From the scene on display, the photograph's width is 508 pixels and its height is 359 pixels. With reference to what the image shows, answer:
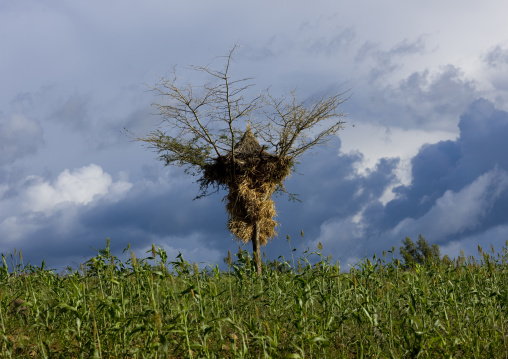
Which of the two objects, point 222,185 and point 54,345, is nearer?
point 54,345

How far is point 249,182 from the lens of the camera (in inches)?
601

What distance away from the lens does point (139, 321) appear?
489cm

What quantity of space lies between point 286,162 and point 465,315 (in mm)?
9229


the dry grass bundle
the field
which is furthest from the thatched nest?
the field

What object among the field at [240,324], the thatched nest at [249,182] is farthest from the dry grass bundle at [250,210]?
the field at [240,324]

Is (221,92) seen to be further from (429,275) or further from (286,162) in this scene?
(429,275)

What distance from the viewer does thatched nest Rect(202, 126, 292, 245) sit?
15.2 meters

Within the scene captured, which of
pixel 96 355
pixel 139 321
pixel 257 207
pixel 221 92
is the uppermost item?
pixel 221 92

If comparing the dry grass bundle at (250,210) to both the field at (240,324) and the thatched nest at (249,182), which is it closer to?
the thatched nest at (249,182)

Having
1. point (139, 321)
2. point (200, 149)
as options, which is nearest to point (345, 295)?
point (139, 321)

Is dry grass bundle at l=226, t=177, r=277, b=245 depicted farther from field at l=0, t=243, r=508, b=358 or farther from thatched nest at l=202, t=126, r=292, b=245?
field at l=0, t=243, r=508, b=358

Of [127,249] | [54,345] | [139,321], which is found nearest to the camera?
[139,321]

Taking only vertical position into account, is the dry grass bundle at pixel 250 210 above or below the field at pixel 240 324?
above

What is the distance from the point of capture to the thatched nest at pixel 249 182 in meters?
15.2
